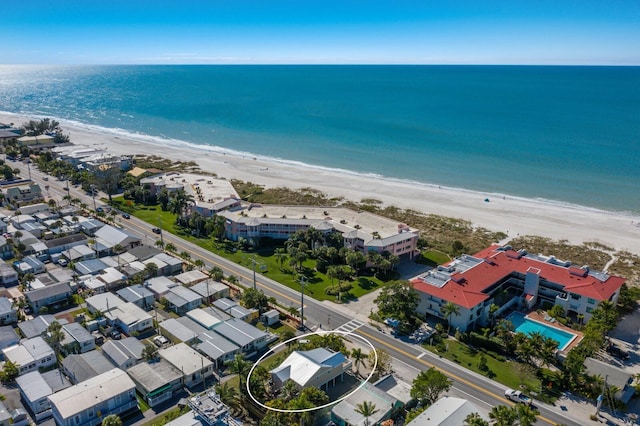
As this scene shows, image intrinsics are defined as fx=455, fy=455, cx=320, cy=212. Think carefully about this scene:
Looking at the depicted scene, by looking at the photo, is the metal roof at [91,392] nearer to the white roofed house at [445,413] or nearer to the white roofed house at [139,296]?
the white roofed house at [139,296]

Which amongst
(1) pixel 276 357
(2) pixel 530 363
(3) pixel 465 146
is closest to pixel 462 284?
(2) pixel 530 363

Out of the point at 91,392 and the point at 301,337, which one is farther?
the point at 301,337

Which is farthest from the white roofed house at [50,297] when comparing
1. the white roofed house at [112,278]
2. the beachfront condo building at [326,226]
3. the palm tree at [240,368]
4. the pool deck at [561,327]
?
the pool deck at [561,327]

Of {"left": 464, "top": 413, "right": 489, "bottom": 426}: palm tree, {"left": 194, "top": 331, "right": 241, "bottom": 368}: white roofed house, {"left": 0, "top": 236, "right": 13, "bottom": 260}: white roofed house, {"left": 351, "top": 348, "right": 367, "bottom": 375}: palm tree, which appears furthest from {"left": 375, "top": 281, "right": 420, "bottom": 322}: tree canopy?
{"left": 0, "top": 236, "right": 13, "bottom": 260}: white roofed house

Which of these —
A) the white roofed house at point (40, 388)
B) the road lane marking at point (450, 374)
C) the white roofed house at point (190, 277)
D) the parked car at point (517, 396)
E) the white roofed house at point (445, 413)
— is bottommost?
the white roofed house at point (40, 388)

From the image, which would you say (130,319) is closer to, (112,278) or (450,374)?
(112,278)

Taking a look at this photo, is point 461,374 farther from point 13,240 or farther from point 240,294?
point 13,240

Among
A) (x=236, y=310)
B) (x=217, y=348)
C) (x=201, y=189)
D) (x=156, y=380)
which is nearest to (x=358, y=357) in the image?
(x=217, y=348)
